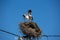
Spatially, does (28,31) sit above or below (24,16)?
below

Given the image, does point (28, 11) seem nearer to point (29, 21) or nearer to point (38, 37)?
point (29, 21)

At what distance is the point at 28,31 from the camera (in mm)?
7090

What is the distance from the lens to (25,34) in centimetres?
716

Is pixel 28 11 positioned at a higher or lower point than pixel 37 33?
higher

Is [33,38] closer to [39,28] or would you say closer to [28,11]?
[39,28]

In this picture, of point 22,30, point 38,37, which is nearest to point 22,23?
point 22,30

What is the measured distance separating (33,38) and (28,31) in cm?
38

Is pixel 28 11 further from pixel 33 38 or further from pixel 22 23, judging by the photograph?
pixel 33 38

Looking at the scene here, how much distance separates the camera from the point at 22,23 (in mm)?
7184

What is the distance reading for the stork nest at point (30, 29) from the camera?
279 inches

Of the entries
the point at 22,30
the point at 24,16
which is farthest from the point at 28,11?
the point at 22,30

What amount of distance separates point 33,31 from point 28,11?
68cm

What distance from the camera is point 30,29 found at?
23.4 feet

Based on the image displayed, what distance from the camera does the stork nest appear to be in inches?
279
